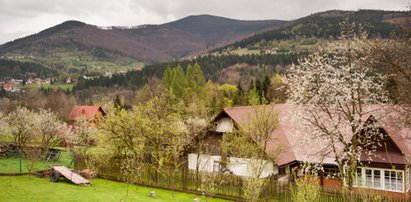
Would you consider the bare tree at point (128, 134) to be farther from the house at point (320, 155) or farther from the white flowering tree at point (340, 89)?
the white flowering tree at point (340, 89)

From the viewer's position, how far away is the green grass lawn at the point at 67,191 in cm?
2848

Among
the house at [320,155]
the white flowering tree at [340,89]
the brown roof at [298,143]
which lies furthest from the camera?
the house at [320,155]

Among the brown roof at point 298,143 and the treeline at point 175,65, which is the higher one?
the treeline at point 175,65

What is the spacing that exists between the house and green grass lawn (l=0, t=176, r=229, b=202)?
6.20m

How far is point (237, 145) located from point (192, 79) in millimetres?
80485

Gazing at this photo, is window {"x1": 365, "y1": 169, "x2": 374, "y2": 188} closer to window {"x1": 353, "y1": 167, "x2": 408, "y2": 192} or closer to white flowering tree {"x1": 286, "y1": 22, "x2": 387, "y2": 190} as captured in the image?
window {"x1": 353, "y1": 167, "x2": 408, "y2": 192}

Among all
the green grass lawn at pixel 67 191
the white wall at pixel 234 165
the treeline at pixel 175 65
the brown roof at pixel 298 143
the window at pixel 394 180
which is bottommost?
the green grass lawn at pixel 67 191

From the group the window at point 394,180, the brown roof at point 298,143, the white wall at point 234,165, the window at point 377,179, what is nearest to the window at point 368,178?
the window at point 377,179

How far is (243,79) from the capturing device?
17338 cm

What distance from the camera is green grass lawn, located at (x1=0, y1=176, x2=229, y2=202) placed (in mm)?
28484

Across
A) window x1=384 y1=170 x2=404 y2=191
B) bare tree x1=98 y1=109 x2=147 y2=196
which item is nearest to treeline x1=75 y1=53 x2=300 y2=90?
bare tree x1=98 y1=109 x2=147 y2=196

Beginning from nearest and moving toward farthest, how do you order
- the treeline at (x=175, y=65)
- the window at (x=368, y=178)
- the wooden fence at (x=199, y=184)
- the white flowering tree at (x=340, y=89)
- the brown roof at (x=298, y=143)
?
the white flowering tree at (x=340, y=89) < the wooden fence at (x=199, y=184) < the brown roof at (x=298, y=143) < the window at (x=368, y=178) < the treeline at (x=175, y=65)

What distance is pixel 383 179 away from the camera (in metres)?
34.7

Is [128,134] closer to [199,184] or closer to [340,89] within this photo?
A: [199,184]
